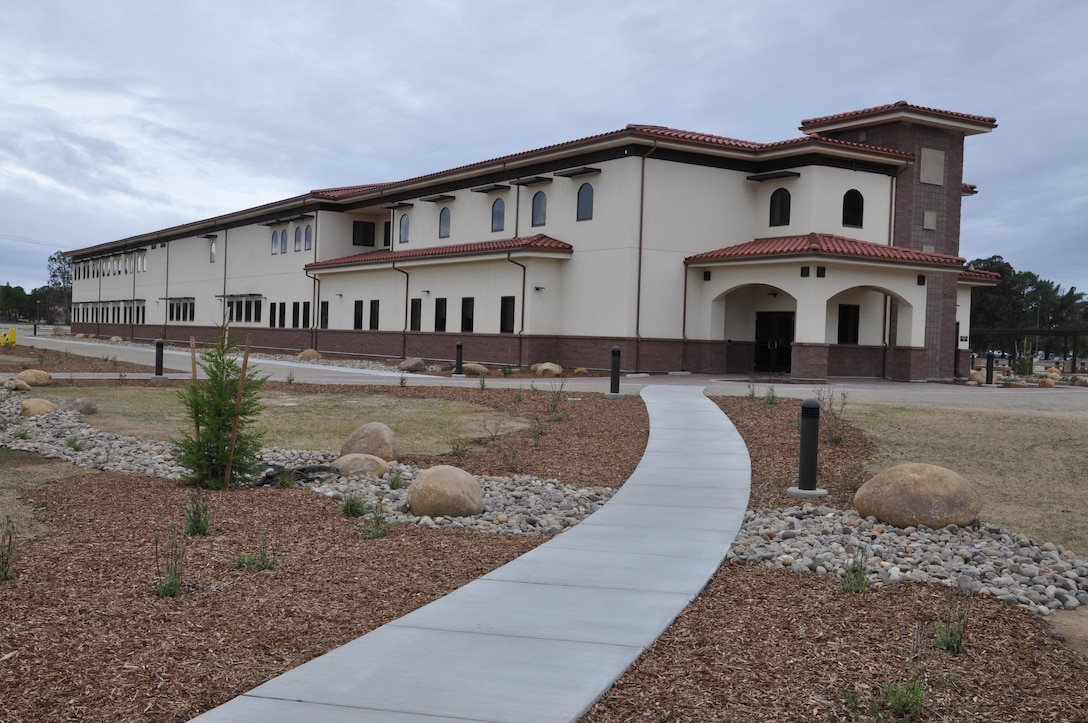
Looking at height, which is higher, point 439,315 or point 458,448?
point 439,315

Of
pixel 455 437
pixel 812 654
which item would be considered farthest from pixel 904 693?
pixel 455 437

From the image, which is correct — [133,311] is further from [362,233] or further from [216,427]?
[216,427]

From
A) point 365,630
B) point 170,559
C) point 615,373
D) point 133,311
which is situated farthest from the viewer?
point 133,311

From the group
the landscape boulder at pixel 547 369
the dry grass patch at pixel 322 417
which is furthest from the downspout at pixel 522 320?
the dry grass patch at pixel 322 417

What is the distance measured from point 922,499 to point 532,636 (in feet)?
16.7

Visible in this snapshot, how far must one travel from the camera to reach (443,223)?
132 ft

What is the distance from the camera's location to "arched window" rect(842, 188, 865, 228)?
103 ft

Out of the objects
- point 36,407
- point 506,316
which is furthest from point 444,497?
point 506,316

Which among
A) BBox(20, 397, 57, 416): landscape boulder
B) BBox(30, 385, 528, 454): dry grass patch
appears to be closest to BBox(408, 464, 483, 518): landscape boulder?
BBox(30, 385, 528, 454): dry grass patch

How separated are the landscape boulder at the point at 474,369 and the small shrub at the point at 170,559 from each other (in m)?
22.6

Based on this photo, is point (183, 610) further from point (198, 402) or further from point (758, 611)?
point (198, 402)

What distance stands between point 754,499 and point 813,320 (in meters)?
19.0

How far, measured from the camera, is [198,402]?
10.7 m

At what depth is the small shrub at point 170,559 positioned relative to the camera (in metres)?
6.36
